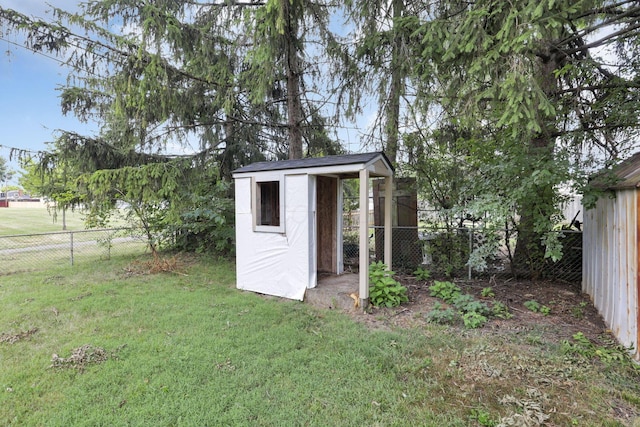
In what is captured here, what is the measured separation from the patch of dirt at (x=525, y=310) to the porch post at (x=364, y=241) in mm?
255

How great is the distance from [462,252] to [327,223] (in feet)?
8.41

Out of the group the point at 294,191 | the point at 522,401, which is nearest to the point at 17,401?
the point at 294,191

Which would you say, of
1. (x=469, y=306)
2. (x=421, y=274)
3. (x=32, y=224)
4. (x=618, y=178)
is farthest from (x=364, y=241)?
(x=32, y=224)

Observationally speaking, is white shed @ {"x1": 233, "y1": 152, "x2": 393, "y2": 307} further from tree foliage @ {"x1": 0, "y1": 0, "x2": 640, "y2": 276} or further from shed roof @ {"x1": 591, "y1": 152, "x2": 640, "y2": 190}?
shed roof @ {"x1": 591, "y1": 152, "x2": 640, "y2": 190}

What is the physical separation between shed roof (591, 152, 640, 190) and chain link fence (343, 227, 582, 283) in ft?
4.05

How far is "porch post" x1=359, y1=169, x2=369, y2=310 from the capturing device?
3851mm

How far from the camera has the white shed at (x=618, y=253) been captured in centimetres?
266

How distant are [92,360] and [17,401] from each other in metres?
0.54

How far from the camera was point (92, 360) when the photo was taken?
2674 mm

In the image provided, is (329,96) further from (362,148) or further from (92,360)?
(92,360)

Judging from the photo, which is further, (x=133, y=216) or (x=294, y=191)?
(x=133, y=216)

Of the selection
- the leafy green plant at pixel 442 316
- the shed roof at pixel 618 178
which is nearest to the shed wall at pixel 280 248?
the leafy green plant at pixel 442 316

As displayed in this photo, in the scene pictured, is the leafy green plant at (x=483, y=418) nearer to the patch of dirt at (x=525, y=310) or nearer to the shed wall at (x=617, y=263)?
the patch of dirt at (x=525, y=310)

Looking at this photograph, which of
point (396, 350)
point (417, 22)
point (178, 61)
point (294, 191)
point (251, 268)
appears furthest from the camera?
point (178, 61)
